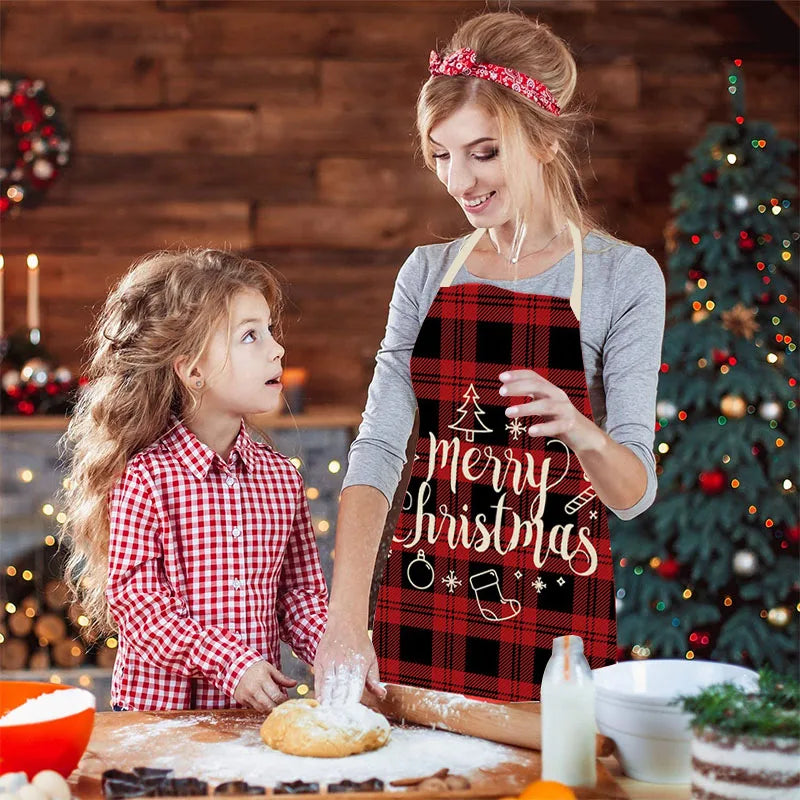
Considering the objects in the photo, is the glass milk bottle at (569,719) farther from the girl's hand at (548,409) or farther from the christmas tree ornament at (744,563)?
the christmas tree ornament at (744,563)

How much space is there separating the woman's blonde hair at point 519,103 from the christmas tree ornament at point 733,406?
199 cm

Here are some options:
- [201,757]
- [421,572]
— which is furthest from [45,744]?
[421,572]

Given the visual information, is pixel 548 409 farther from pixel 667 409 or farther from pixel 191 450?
pixel 667 409

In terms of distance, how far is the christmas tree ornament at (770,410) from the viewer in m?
3.52

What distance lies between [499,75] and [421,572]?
0.73m

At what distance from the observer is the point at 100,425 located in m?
1.75

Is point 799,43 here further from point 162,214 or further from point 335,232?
point 162,214

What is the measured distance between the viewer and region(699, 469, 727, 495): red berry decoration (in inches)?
138

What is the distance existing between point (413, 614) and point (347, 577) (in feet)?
0.53

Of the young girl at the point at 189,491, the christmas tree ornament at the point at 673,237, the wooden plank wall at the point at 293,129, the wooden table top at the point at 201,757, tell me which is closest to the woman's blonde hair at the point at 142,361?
the young girl at the point at 189,491

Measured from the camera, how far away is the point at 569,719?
47.7 inches

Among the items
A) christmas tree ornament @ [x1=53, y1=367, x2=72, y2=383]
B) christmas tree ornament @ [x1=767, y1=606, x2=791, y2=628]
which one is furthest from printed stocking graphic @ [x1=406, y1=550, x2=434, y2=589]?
christmas tree ornament @ [x1=53, y1=367, x2=72, y2=383]

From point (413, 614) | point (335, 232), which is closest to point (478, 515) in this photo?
point (413, 614)

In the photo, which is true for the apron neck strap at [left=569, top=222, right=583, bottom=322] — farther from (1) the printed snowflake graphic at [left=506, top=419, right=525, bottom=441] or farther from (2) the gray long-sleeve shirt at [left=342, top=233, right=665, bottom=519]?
(1) the printed snowflake graphic at [left=506, top=419, right=525, bottom=441]
